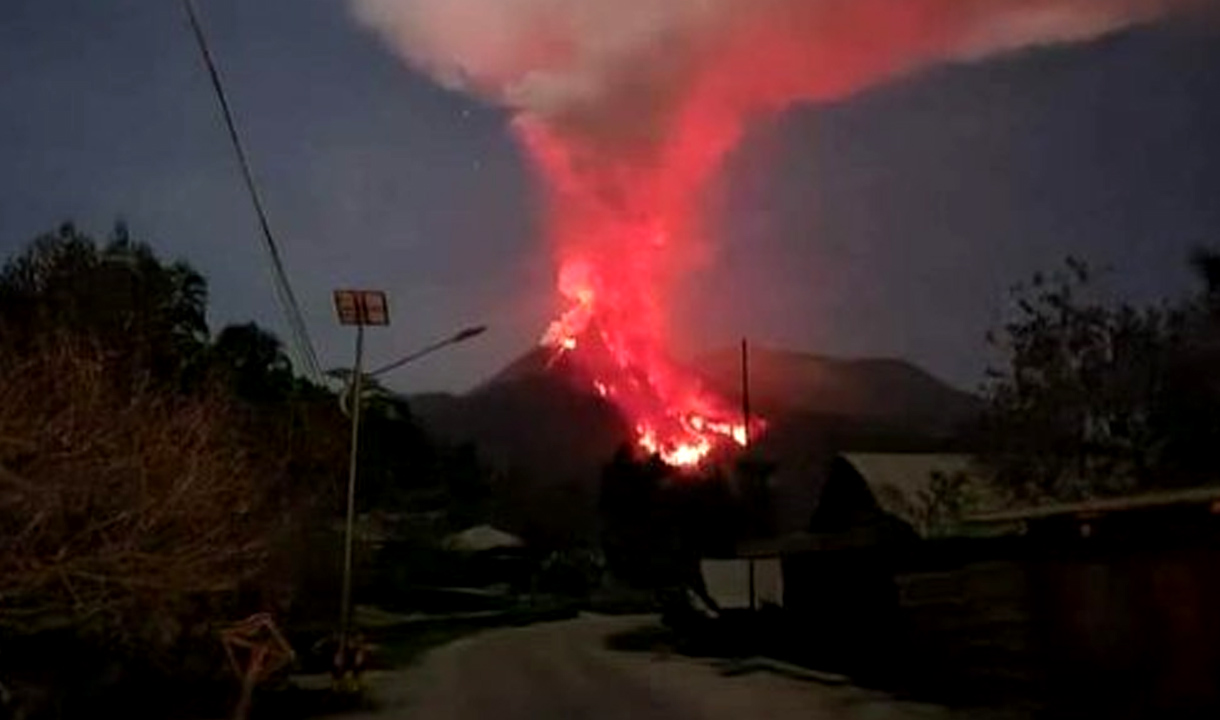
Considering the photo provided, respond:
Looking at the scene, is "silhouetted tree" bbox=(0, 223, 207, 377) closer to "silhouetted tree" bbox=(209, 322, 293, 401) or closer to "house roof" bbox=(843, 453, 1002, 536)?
"silhouetted tree" bbox=(209, 322, 293, 401)

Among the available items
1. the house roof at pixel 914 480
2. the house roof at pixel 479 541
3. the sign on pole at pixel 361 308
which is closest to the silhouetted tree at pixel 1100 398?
the house roof at pixel 914 480

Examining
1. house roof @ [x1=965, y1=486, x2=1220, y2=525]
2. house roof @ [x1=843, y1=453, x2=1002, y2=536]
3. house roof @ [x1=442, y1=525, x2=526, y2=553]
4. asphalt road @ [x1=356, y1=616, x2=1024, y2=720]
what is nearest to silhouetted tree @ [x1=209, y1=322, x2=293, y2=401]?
asphalt road @ [x1=356, y1=616, x2=1024, y2=720]

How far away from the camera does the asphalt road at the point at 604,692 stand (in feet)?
76.7

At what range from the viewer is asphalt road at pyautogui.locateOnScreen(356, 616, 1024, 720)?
23392 millimetres

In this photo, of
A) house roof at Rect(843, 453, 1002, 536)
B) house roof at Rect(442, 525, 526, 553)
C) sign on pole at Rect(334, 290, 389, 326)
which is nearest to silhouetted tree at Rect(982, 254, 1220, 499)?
house roof at Rect(843, 453, 1002, 536)

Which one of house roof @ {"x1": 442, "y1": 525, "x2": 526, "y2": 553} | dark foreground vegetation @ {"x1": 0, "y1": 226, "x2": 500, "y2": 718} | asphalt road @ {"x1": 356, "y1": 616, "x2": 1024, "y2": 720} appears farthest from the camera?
house roof @ {"x1": 442, "y1": 525, "x2": 526, "y2": 553}

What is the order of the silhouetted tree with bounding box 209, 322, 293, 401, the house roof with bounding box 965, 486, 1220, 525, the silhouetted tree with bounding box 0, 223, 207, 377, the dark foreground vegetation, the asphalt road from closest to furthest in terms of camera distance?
1. the house roof with bounding box 965, 486, 1220, 525
2. the dark foreground vegetation
3. the asphalt road
4. the silhouetted tree with bounding box 0, 223, 207, 377
5. the silhouetted tree with bounding box 209, 322, 293, 401

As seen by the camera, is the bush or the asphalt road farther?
the asphalt road

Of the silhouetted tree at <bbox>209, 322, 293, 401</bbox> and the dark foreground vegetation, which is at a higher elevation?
the silhouetted tree at <bbox>209, 322, 293, 401</bbox>

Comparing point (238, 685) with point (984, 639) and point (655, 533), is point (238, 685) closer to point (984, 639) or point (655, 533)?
point (984, 639)

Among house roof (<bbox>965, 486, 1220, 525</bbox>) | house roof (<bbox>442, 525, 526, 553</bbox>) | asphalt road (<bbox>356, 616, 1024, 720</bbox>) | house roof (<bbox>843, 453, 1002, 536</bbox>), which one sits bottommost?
asphalt road (<bbox>356, 616, 1024, 720</bbox>)

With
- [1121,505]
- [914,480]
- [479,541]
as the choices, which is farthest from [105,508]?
[479,541]

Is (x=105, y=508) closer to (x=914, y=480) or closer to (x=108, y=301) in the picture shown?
(x=108, y=301)

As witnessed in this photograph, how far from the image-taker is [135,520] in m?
19.4
